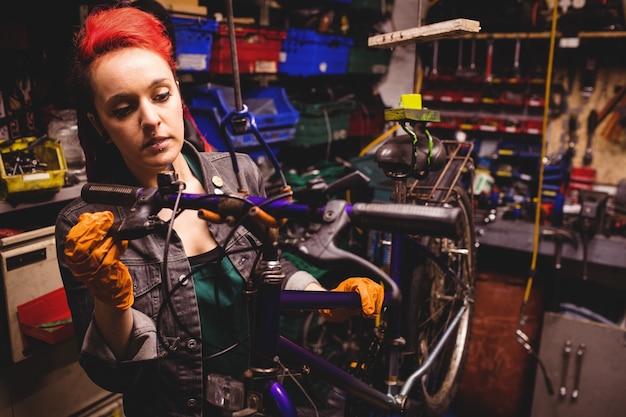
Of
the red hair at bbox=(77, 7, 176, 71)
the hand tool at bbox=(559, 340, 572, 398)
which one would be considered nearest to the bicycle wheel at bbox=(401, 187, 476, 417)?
the hand tool at bbox=(559, 340, 572, 398)

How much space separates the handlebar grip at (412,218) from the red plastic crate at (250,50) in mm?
2060

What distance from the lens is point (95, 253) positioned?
0.95 meters

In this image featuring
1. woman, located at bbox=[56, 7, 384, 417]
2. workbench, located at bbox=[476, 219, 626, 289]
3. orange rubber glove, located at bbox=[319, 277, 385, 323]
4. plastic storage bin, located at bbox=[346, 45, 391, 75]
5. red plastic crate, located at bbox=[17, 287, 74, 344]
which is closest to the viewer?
woman, located at bbox=[56, 7, 384, 417]

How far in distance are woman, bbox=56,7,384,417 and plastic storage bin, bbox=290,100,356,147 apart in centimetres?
191

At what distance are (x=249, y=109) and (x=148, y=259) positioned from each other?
6.07 feet

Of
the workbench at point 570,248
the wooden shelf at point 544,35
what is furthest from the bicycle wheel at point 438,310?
the wooden shelf at point 544,35

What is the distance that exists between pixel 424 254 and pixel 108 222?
142 centimetres

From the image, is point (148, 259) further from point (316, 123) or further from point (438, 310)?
point (316, 123)

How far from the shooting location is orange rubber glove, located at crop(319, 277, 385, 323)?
152 cm

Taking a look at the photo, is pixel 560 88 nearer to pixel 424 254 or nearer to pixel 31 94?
pixel 424 254

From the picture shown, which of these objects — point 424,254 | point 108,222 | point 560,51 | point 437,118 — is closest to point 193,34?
point 437,118

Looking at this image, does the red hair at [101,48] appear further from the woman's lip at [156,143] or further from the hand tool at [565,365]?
the hand tool at [565,365]

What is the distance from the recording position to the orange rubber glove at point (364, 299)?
4.97ft

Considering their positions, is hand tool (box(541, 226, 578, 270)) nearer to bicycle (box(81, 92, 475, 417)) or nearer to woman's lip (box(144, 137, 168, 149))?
bicycle (box(81, 92, 475, 417))
